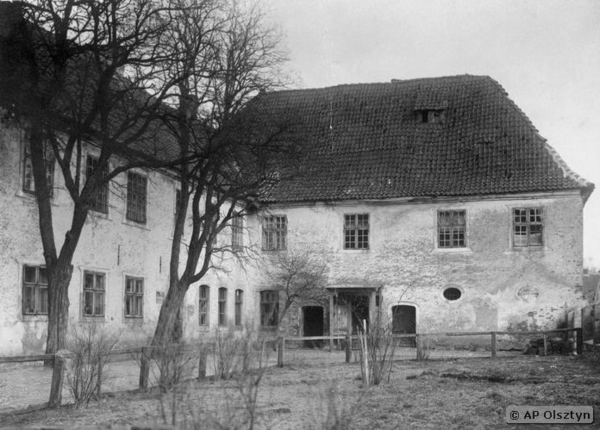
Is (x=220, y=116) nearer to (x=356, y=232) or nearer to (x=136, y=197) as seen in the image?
(x=136, y=197)

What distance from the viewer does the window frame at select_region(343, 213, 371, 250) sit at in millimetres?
31125

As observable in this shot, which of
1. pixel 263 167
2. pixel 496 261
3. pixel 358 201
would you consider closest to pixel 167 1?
pixel 263 167

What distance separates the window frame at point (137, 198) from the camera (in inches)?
932

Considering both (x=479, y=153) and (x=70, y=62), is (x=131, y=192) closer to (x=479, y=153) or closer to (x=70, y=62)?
(x=70, y=62)

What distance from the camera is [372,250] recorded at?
30953 mm

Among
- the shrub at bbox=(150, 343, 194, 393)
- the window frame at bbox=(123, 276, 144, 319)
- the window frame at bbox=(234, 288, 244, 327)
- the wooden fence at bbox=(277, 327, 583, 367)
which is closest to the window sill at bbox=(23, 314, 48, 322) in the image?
the window frame at bbox=(123, 276, 144, 319)

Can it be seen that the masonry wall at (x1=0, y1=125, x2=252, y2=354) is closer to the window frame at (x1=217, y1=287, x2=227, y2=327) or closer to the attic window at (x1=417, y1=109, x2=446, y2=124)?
the window frame at (x1=217, y1=287, x2=227, y2=327)

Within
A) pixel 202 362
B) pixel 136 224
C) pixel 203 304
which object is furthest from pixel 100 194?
pixel 202 362

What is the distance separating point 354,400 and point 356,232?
18833 millimetres

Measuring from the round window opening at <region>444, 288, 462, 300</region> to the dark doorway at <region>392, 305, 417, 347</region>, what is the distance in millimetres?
1352

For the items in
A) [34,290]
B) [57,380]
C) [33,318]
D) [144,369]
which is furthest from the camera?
[34,290]

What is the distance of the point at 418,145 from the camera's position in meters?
31.7

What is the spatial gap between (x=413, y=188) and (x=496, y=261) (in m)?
4.01

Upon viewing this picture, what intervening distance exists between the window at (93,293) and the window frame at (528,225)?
1494cm
